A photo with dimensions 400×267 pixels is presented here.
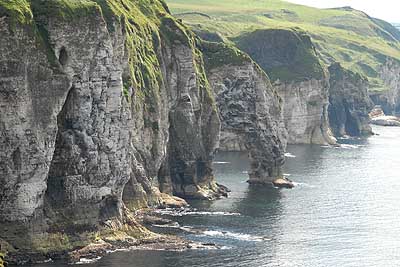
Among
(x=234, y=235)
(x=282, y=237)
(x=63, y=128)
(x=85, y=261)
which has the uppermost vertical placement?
(x=63, y=128)

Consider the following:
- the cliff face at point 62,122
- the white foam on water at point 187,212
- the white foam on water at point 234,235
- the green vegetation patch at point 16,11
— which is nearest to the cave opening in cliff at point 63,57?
the cliff face at point 62,122

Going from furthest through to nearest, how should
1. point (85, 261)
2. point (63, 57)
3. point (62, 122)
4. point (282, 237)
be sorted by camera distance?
point (282, 237) → point (62, 122) → point (63, 57) → point (85, 261)

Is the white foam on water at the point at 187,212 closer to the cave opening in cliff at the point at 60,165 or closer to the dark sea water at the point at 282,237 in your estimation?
the dark sea water at the point at 282,237

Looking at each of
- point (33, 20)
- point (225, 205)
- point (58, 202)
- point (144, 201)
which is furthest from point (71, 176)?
point (225, 205)

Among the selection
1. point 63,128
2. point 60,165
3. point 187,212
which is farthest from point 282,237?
point 63,128

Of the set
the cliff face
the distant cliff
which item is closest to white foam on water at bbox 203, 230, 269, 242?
the distant cliff

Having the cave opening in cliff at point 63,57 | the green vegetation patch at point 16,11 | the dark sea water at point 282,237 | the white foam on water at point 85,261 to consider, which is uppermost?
the green vegetation patch at point 16,11

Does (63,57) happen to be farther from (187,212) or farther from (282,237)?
(187,212)

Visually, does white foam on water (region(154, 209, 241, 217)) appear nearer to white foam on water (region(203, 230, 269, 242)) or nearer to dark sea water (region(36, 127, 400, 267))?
dark sea water (region(36, 127, 400, 267))

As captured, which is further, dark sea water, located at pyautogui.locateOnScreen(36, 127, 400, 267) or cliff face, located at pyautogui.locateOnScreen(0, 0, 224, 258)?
dark sea water, located at pyautogui.locateOnScreen(36, 127, 400, 267)

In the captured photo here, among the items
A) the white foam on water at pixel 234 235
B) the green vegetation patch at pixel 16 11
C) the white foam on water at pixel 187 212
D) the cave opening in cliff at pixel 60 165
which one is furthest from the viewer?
the white foam on water at pixel 187 212

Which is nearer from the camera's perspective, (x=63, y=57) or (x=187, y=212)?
(x=63, y=57)

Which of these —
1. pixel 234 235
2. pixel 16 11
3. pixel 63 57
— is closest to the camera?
pixel 16 11

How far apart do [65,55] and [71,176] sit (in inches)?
704
